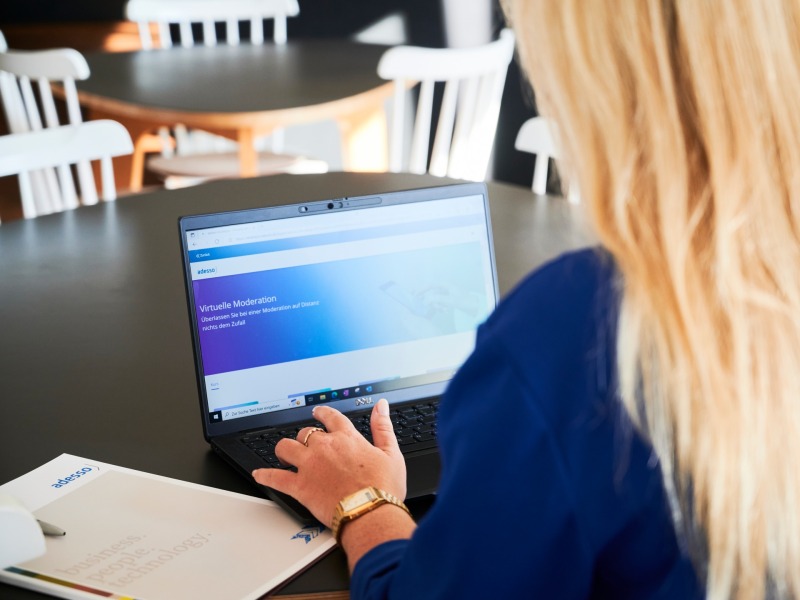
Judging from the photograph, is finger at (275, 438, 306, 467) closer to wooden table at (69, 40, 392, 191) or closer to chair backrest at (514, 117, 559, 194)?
chair backrest at (514, 117, 559, 194)

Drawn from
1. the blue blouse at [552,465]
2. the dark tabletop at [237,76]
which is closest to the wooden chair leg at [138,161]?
the dark tabletop at [237,76]

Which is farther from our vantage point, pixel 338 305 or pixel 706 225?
pixel 338 305

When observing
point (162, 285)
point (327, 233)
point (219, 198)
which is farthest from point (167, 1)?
point (327, 233)

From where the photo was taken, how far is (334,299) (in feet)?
3.52

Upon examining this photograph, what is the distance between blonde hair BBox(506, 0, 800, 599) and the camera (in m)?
0.58

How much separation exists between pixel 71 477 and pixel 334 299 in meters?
0.31

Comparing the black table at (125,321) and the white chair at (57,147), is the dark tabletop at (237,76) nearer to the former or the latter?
the white chair at (57,147)

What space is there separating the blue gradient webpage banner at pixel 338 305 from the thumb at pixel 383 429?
0.10 m

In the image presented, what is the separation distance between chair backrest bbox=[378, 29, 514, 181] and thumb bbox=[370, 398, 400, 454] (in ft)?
5.70

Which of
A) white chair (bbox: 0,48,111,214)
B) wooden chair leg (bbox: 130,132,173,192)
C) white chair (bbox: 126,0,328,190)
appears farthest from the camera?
wooden chair leg (bbox: 130,132,173,192)

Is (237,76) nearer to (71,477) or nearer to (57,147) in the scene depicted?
(57,147)

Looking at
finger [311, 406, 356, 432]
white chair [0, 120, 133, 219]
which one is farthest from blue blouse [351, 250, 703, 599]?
white chair [0, 120, 133, 219]

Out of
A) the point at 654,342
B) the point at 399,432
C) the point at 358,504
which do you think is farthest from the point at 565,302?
the point at 399,432

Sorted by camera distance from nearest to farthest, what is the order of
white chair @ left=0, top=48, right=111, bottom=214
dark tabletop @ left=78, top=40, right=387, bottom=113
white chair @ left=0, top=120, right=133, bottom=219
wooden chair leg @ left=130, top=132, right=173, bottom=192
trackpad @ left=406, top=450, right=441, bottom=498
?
1. trackpad @ left=406, top=450, right=441, bottom=498
2. white chair @ left=0, top=120, right=133, bottom=219
3. white chair @ left=0, top=48, right=111, bottom=214
4. dark tabletop @ left=78, top=40, right=387, bottom=113
5. wooden chair leg @ left=130, top=132, right=173, bottom=192
